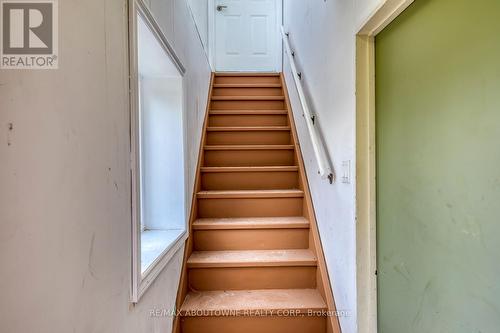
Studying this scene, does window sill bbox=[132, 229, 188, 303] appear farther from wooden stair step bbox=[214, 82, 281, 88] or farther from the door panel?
the door panel

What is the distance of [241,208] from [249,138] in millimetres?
845

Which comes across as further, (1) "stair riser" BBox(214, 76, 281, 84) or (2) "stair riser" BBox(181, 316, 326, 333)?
(1) "stair riser" BBox(214, 76, 281, 84)

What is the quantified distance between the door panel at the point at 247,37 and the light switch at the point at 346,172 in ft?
9.89

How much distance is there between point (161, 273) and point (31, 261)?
2.71 ft

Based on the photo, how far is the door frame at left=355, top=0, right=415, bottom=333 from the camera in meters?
1.21

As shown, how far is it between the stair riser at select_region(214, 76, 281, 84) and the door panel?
20.2 inches

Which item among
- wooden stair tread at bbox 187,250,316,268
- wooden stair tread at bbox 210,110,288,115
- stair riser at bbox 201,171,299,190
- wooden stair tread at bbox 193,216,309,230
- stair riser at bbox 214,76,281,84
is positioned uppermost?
stair riser at bbox 214,76,281,84

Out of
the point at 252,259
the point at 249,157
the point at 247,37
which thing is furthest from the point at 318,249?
the point at 247,37

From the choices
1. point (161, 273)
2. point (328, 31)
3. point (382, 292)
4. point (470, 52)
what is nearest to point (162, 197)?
point (161, 273)

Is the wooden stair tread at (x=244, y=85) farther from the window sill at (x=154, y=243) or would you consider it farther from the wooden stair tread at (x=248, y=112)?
the window sill at (x=154, y=243)

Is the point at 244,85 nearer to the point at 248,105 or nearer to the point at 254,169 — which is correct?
the point at 248,105

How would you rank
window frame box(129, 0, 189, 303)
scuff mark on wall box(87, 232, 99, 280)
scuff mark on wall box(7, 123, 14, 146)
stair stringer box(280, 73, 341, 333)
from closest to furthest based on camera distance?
scuff mark on wall box(7, 123, 14, 146)
scuff mark on wall box(87, 232, 99, 280)
window frame box(129, 0, 189, 303)
stair stringer box(280, 73, 341, 333)

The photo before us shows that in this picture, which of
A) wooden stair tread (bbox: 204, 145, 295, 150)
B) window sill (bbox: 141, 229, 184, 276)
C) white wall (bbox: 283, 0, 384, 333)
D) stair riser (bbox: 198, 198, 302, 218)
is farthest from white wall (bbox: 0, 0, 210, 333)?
wooden stair tread (bbox: 204, 145, 295, 150)

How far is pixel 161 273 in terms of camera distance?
1.27m
